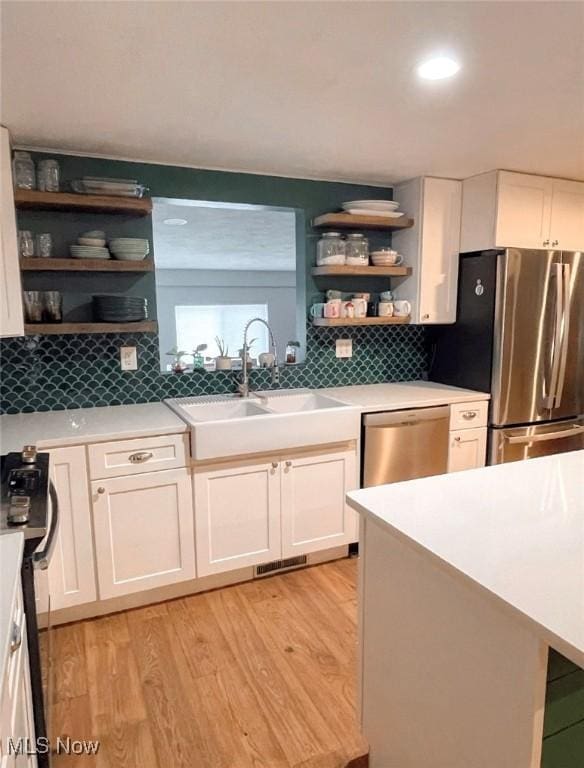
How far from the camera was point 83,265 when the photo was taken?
240 centimetres

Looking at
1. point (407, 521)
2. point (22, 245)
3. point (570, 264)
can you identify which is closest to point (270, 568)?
point (407, 521)

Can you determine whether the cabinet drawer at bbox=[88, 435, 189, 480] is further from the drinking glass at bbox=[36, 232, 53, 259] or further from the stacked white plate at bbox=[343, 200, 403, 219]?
the stacked white plate at bbox=[343, 200, 403, 219]

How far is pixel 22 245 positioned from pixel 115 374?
0.78m

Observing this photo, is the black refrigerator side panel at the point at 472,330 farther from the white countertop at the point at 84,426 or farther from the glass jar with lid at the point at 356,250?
the white countertop at the point at 84,426

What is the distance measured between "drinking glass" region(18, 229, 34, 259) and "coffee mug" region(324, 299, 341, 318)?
63.5 inches

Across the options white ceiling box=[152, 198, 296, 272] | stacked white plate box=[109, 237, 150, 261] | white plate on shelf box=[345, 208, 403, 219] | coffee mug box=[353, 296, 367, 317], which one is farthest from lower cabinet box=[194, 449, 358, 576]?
white ceiling box=[152, 198, 296, 272]

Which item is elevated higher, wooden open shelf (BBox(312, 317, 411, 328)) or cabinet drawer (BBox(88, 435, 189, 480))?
wooden open shelf (BBox(312, 317, 411, 328))

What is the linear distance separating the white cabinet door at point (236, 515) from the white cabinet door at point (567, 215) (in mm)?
2269

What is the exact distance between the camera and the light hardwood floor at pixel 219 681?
1.65 meters

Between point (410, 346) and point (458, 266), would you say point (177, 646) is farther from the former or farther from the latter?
point (458, 266)

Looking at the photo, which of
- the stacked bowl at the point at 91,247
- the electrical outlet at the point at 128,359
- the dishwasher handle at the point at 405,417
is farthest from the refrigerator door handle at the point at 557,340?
the stacked bowl at the point at 91,247

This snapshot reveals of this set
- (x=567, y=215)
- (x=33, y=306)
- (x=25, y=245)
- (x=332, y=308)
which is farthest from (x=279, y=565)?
(x=567, y=215)

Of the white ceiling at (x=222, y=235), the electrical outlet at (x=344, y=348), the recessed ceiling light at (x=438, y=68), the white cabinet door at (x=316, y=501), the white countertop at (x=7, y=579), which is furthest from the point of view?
the white ceiling at (x=222, y=235)

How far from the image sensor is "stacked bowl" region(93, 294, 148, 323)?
8.20 feet
